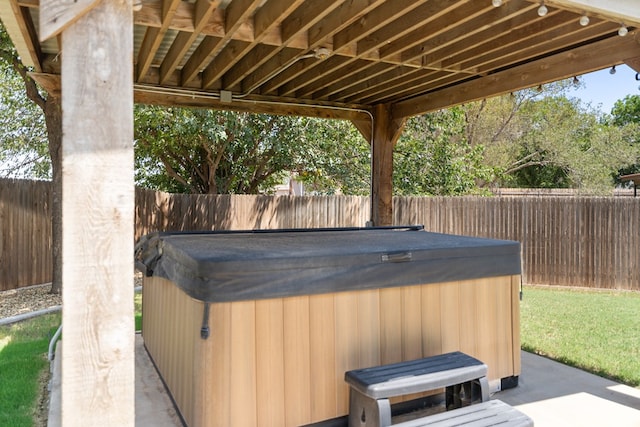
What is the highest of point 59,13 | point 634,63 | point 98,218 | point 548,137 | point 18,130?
point 548,137

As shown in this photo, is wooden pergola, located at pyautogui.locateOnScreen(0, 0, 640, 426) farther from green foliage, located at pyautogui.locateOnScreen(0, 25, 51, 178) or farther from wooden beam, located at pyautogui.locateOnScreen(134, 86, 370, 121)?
green foliage, located at pyautogui.locateOnScreen(0, 25, 51, 178)

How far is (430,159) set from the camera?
10.7 metres

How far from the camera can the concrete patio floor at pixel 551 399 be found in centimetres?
275

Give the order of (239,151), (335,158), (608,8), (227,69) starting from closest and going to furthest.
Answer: (608,8)
(227,69)
(335,158)
(239,151)

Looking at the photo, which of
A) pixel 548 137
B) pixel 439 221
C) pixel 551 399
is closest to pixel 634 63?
pixel 551 399

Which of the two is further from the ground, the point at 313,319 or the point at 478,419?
the point at 313,319

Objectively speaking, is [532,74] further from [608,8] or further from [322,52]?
[322,52]

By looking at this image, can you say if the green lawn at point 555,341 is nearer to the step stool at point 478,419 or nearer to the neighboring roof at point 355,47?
the step stool at point 478,419

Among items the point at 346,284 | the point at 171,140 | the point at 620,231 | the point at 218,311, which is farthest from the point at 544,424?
the point at 171,140

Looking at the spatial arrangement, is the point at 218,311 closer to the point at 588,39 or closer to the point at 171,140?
the point at 588,39

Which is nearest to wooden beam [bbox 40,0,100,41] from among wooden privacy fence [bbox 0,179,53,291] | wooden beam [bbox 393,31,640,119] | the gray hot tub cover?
the gray hot tub cover

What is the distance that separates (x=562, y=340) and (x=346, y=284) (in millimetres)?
3036

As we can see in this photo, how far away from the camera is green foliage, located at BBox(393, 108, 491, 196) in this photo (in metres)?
10.6

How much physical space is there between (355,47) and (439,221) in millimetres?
5693
